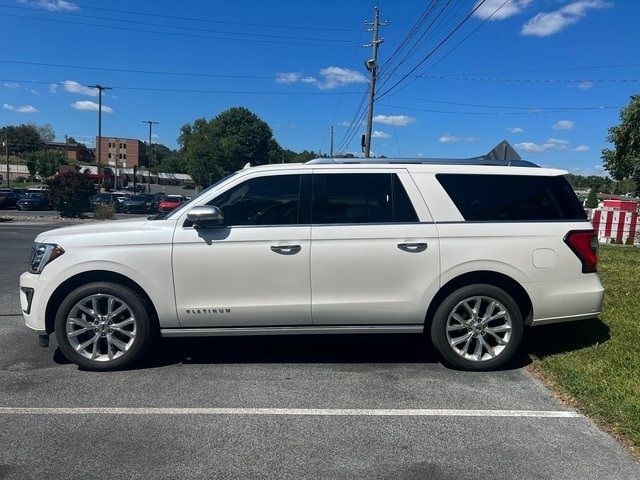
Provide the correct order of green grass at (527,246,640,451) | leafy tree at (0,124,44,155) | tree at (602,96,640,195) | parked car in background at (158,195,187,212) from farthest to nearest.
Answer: leafy tree at (0,124,44,155), parked car in background at (158,195,187,212), tree at (602,96,640,195), green grass at (527,246,640,451)

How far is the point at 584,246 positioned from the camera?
512 centimetres

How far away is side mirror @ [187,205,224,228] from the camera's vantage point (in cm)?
475

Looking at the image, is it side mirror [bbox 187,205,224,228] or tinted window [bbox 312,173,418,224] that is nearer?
side mirror [bbox 187,205,224,228]

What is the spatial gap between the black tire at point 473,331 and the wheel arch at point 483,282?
0.06 m

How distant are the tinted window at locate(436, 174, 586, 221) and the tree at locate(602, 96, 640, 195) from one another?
1708 cm

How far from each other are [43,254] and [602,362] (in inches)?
203

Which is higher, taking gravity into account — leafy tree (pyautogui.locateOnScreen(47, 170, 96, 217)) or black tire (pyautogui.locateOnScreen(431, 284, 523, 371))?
leafy tree (pyautogui.locateOnScreen(47, 170, 96, 217))

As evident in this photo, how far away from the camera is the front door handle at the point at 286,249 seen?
4.88m

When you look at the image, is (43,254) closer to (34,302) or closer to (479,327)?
(34,302)

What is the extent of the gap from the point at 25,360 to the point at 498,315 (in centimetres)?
450

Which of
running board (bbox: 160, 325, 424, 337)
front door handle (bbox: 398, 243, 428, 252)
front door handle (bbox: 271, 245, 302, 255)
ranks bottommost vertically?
running board (bbox: 160, 325, 424, 337)

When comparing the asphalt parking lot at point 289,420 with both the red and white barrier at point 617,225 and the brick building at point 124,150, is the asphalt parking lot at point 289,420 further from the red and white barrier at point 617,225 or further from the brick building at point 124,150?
the brick building at point 124,150

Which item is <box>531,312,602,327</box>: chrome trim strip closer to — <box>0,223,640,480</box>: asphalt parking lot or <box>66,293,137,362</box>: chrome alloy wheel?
<box>0,223,640,480</box>: asphalt parking lot

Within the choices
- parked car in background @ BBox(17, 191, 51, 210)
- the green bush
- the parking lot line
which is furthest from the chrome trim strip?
parked car in background @ BBox(17, 191, 51, 210)
